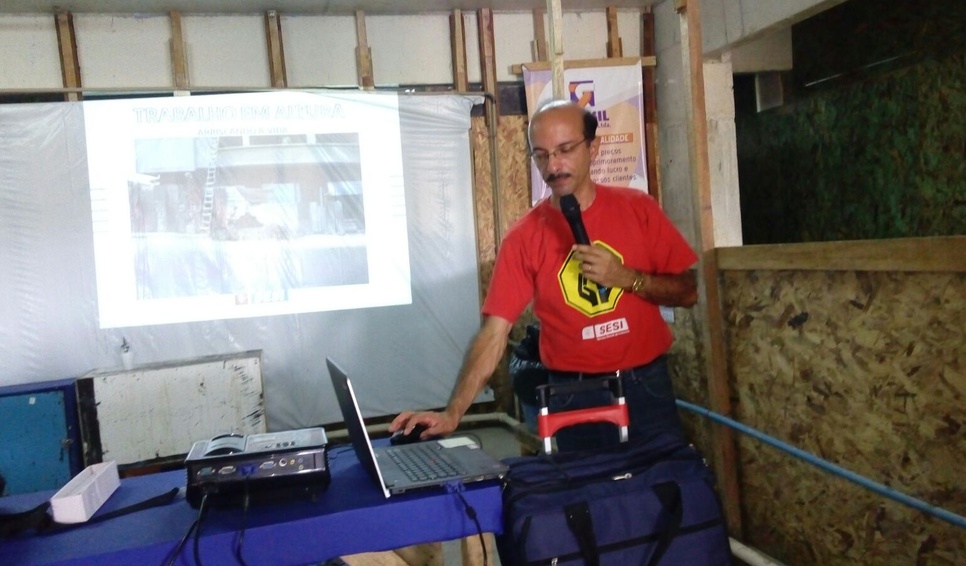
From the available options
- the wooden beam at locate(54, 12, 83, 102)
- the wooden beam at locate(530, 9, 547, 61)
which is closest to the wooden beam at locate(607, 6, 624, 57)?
the wooden beam at locate(530, 9, 547, 61)

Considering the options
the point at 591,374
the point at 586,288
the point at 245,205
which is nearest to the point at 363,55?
the point at 245,205

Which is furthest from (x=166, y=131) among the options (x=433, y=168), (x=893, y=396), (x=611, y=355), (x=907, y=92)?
(x=907, y=92)

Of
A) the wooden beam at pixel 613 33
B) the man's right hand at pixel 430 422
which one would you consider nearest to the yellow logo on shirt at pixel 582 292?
the man's right hand at pixel 430 422

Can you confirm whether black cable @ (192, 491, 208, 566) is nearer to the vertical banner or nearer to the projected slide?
the projected slide

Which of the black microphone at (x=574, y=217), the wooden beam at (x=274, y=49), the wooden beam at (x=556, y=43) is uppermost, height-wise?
the wooden beam at (x=274, y=49)

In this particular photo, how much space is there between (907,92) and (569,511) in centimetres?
394

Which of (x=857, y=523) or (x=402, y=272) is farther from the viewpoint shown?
(x=402, y=272)

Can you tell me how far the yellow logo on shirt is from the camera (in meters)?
1.83

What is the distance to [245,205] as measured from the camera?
158 inches

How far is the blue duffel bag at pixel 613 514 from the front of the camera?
1.16 meters

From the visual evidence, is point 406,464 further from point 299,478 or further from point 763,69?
point 763,69

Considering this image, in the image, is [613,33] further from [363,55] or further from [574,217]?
[574,217]

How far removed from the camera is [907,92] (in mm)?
3941

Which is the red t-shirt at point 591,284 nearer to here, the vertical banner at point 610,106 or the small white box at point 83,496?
the small white box at point 83,496
